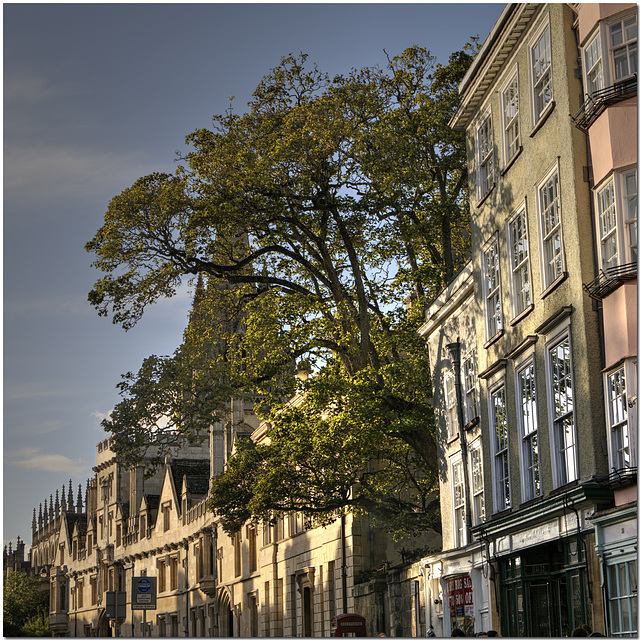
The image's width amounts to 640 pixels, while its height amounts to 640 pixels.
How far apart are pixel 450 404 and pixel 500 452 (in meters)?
5.66

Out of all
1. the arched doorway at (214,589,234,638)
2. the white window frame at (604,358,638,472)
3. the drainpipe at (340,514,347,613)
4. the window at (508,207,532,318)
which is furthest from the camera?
the arched doorway at (214,589,234,638)

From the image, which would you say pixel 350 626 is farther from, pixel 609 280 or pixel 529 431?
pixel 609 280

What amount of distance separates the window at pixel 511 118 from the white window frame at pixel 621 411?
6978 mm

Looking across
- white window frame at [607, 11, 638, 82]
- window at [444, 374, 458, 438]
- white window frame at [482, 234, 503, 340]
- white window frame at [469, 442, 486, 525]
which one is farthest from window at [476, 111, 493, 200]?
white window frame at [607, 11, 638, 82]

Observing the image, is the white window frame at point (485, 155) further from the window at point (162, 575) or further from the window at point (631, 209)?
the window at point (162, 575)

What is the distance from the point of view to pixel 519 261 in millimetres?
22391

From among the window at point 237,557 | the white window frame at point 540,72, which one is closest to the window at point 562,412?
the white window frame at point 540,72

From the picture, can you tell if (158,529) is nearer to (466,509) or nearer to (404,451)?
(404,451)

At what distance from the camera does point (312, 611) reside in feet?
152

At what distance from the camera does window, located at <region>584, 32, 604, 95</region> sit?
17.9 metres

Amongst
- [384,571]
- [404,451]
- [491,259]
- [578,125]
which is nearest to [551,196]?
[578,125]

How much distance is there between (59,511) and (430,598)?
11729 centimetres

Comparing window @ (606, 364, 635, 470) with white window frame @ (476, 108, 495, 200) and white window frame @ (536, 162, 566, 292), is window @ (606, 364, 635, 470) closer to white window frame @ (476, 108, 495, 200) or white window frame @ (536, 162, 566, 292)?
white window frame @ (536, 162, 566, 292)

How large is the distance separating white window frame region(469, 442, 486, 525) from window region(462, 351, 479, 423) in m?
0.88
